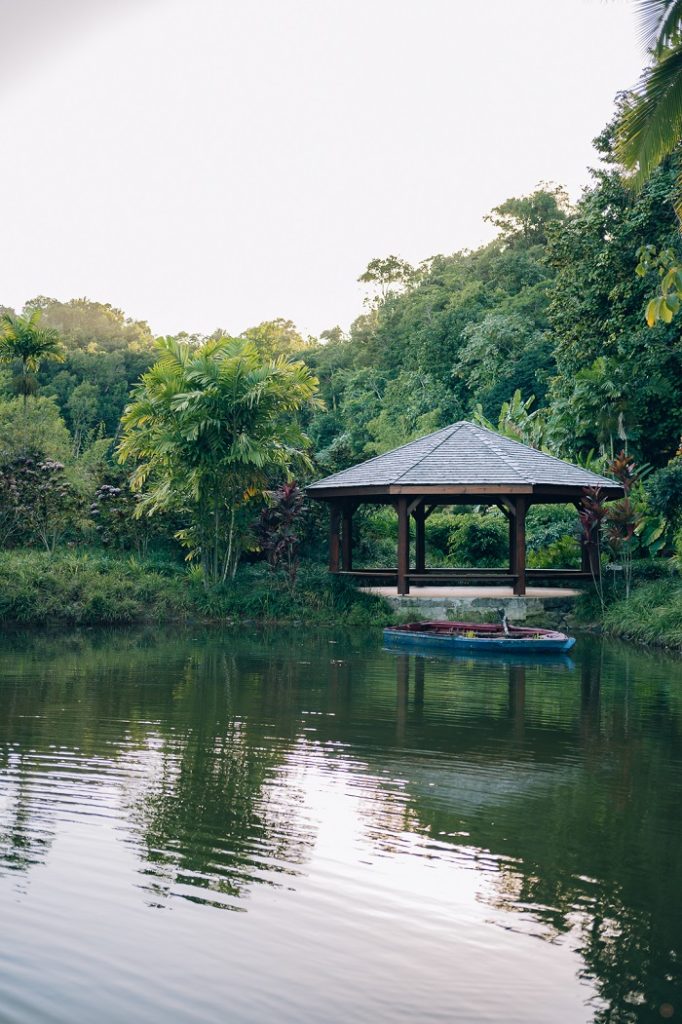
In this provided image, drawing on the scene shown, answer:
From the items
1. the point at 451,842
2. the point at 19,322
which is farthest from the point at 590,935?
the point at 19,322

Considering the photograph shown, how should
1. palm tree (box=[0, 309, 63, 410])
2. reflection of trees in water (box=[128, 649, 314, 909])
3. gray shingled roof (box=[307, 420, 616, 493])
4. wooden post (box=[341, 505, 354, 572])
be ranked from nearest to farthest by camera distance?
reflection of trees in water (box=[128, 649, 314, 909]) → gray shingled roof (box=[307, 420, 616, 493]) → wooden post (box=[341, 505, 354, 572]) → palm tree (box=[0, 309, 63, 410])

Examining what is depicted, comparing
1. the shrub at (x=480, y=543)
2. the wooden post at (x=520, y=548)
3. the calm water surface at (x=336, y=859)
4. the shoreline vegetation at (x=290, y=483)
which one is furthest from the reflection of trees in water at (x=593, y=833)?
the shrub at (x=480, y=543)

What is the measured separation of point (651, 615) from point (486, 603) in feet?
10.1

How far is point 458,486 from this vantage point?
2036 centimetres

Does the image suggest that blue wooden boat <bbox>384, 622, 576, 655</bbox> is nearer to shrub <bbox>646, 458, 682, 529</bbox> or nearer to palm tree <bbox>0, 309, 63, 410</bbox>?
shrub <bbox>646, 458, 682, 529</bbox>

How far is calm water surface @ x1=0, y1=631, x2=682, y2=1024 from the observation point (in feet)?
14.0

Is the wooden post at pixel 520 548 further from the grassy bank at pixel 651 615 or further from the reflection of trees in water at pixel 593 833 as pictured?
the reflection of trees in water at pixel 593 833

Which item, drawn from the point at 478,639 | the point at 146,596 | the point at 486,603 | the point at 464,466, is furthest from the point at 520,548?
the point at 146,596

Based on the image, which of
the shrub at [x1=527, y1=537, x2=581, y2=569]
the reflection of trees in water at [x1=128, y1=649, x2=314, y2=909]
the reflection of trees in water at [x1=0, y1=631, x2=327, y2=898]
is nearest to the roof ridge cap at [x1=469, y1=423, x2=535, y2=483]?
the shrub at [x1=527, y1=537, x2=581, y2=569]

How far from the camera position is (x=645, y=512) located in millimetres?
23062

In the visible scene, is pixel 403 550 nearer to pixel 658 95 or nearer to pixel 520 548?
pixel 520 548

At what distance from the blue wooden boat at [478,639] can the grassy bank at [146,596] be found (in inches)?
105

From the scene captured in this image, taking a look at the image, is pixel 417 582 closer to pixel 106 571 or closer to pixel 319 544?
pixel 319 544

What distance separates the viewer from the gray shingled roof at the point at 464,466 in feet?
67.6
